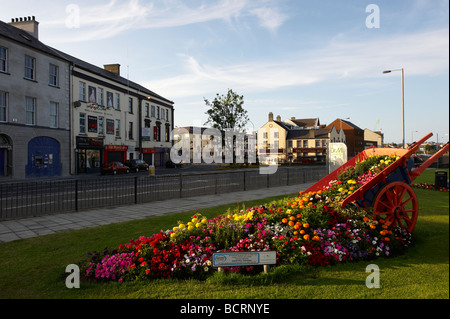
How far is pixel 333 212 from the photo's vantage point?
575 cm

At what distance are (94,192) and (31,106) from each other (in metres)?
17.2

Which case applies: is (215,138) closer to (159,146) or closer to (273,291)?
(159,146)

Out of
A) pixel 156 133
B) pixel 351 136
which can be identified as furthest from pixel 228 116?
pixel 351 136

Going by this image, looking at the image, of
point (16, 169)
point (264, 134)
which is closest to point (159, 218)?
point (16, 169)

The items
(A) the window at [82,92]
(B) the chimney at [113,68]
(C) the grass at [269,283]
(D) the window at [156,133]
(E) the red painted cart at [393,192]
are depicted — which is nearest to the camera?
(C) the grass at [269,283]

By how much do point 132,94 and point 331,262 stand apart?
4372 cm

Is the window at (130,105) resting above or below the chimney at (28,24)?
below

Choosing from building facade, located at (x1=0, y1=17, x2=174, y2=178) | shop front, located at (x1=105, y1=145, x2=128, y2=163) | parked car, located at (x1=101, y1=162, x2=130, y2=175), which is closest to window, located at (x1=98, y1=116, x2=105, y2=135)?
building facade, located at (x1=0, y1=17, x2=174, y2=178)

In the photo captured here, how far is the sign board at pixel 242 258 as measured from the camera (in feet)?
13.7

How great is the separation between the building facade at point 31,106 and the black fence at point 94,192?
9855 mm

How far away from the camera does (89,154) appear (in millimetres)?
34406

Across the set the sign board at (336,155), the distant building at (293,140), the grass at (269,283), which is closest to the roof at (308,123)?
the distant building at (293,140)

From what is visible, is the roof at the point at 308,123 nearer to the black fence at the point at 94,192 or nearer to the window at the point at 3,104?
the black fence at the point at 94,192
